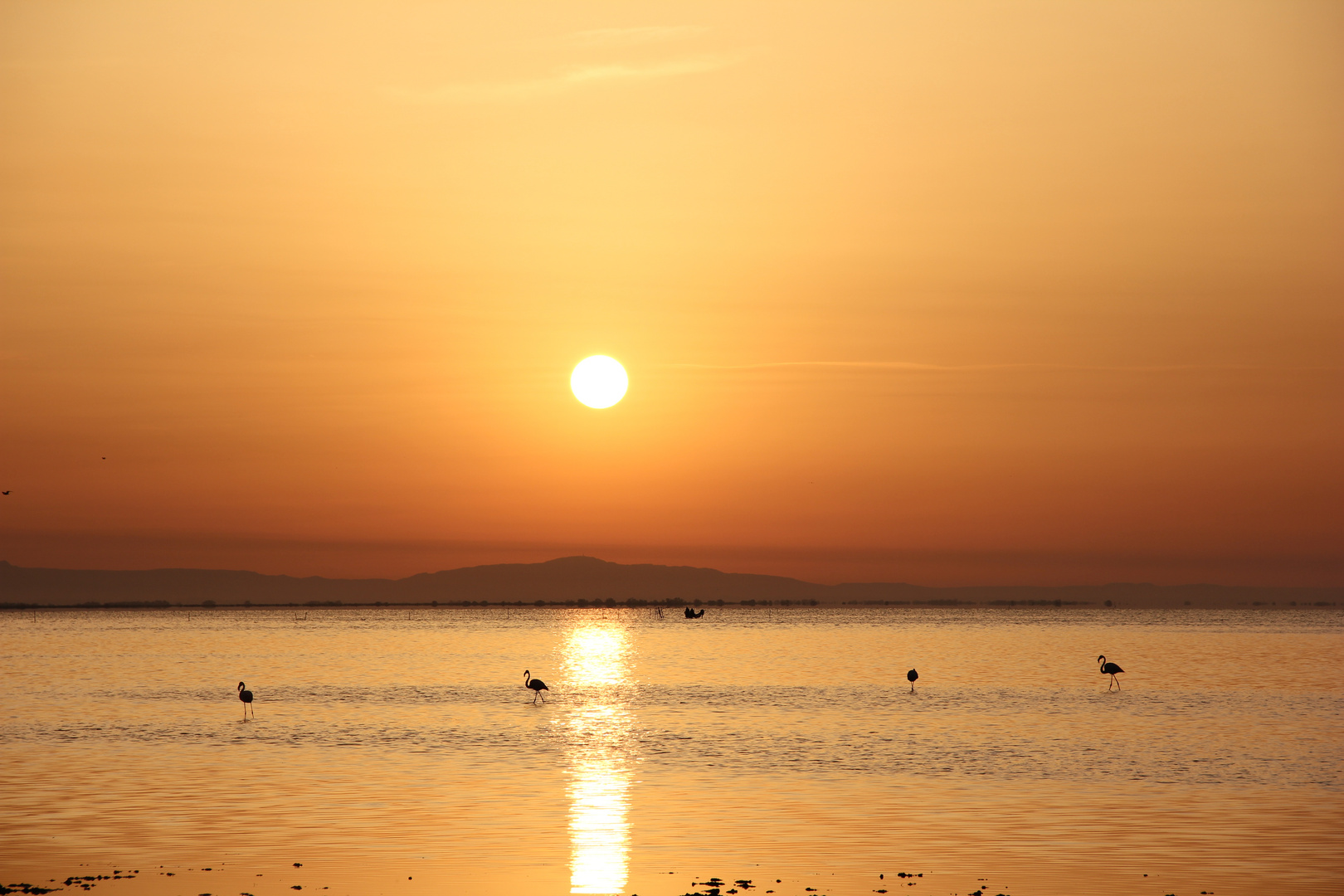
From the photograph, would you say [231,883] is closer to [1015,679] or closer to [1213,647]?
[1015,679]

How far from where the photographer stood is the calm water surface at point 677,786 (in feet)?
70.6

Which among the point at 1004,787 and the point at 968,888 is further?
the point at 1004,787

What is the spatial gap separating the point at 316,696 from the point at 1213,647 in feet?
259

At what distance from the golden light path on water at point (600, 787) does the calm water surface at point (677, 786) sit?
108mm

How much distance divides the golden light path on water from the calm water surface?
0.11 m

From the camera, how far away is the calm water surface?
21531 mm

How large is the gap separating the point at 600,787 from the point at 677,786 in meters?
1.75

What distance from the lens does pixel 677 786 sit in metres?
30.6

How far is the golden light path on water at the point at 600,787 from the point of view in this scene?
845 inches

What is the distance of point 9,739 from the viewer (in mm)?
39594

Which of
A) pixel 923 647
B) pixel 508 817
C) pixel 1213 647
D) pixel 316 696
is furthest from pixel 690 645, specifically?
pixel 508 817

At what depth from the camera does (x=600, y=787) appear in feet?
99.6

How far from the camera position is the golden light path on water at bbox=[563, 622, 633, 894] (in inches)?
845

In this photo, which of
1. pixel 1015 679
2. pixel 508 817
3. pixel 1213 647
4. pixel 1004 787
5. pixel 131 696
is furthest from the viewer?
pixel 1213 647
